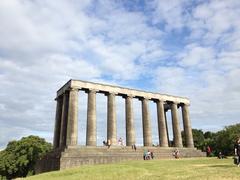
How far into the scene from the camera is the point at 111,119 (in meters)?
56.6

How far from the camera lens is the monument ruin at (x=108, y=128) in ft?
153

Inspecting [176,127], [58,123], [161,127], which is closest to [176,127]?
[176,127]

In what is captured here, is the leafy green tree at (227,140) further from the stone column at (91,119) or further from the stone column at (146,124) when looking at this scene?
the stone column at (91,119)

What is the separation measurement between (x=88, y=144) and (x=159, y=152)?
552 inches

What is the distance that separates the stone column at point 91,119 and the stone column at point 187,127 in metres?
24.4

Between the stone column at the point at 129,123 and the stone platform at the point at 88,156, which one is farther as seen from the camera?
the stone column at the point at 129,123

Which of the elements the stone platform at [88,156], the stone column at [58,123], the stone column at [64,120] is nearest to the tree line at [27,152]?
the stone column at [58,123]

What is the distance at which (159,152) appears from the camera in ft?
184

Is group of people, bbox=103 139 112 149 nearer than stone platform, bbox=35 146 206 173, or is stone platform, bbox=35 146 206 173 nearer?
stone platform, bbox=35 146 206 173

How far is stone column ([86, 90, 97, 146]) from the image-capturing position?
173 ft

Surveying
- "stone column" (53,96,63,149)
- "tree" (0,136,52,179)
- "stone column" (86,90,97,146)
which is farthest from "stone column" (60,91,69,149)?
"tree" (0,136,52,179)

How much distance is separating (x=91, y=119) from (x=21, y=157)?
39.8m

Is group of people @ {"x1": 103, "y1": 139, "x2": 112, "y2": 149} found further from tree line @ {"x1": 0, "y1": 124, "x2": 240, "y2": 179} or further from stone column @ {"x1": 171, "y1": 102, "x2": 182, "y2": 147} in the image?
tree line @ {"x1": 0, "y1": 124, "x2": 240, "y2": 179}

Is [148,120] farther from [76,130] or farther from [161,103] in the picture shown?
[76,130]
